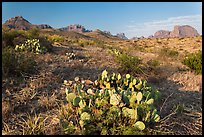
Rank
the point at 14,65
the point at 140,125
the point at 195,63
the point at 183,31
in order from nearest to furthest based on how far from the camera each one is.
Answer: the point at 140,125 → the point at 14,65 → the point at 195,63 → the point at 183,31

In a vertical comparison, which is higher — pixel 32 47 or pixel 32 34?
pixel 32 34

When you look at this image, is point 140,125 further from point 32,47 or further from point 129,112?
point 32,47

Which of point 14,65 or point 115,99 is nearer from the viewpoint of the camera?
point 115,99

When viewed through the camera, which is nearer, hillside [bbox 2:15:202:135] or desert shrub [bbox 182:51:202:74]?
hillside [bbox 2:15:202:135]

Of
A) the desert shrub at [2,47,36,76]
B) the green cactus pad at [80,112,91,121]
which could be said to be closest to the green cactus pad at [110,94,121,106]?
the green cactus pad at [80,112,91,121]

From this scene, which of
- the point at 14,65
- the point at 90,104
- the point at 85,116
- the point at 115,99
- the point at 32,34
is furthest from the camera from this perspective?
the point at 32,34

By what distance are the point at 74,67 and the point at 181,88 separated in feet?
9.96

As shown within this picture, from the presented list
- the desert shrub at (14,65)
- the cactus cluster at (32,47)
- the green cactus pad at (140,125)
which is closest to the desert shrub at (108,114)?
the green cactus pad at (140,125)

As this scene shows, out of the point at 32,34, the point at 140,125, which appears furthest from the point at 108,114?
the point at 32,34

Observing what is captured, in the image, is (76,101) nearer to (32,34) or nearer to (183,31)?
(32,34)

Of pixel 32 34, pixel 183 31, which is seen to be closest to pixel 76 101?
pixel 32 34

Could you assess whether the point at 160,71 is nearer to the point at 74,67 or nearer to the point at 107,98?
the point at 74,67

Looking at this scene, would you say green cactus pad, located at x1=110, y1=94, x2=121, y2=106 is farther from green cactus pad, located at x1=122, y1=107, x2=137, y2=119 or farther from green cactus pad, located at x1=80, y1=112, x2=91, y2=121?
green cactus pad, located at x1=80, y1=112, x2=91, y2=121

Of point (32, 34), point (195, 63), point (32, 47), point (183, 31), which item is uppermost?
point (183, 31)
